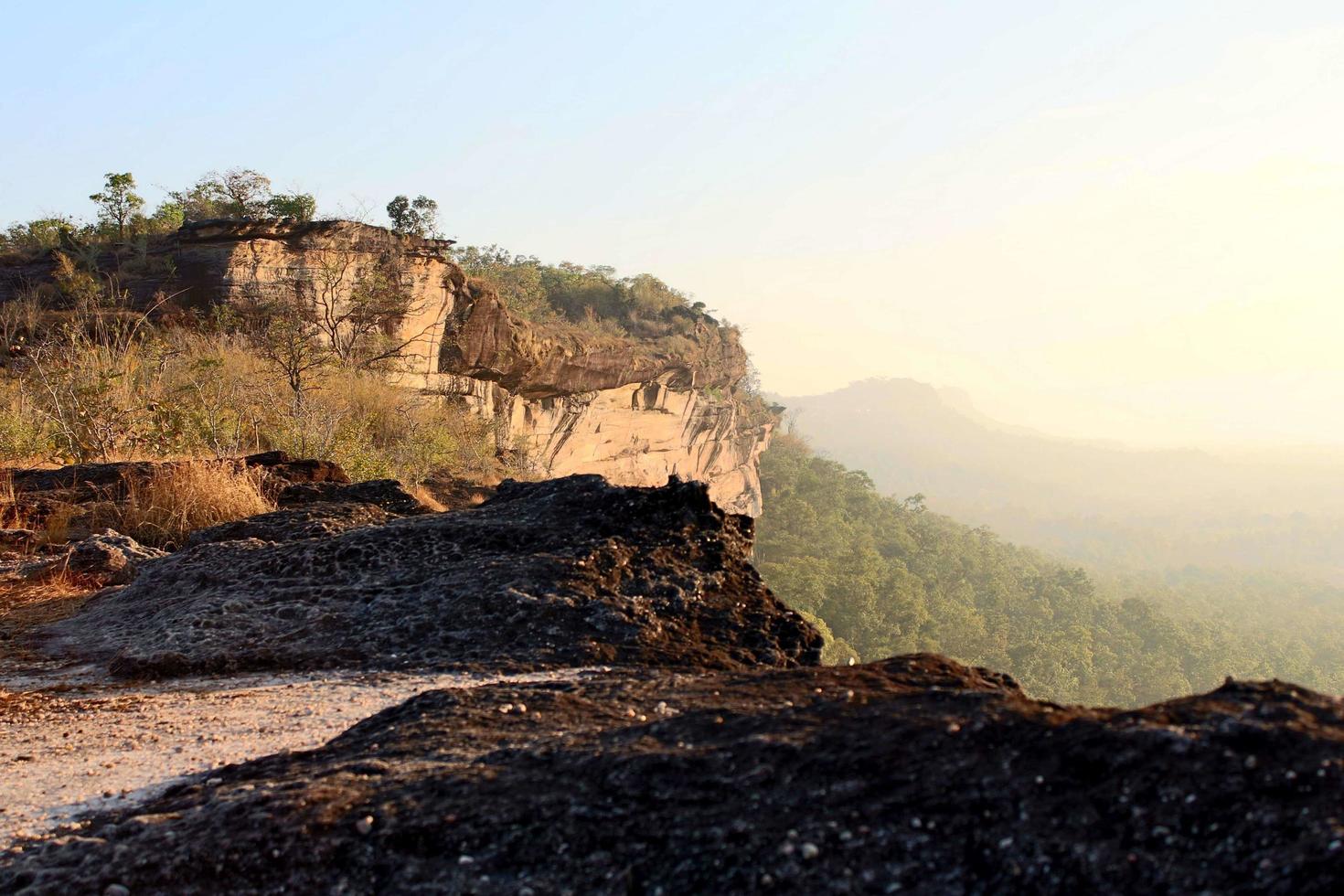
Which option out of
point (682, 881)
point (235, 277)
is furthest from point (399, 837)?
point (235, 277)

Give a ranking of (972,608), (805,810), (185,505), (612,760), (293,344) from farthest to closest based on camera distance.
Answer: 1. (972,608)
2. (293,344)
3. (185,505)
4. (612,760)
5. (805,810)

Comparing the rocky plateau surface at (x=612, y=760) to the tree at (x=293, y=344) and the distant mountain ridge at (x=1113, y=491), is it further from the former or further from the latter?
the distant mountain ridge at (x=1113, y=491)

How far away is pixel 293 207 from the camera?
16922 millimetres

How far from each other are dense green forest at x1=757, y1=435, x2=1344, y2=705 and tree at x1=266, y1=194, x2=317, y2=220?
1849 cm

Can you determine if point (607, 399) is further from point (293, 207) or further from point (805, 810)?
point (805, 810)

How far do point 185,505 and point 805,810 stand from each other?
5.42m

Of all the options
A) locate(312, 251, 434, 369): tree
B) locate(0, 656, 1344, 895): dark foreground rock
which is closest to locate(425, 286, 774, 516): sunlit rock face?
locate(312, 251, 434, 369): tree

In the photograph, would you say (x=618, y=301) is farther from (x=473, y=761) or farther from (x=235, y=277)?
(x=473, y=761)

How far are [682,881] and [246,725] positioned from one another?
6.04 ft

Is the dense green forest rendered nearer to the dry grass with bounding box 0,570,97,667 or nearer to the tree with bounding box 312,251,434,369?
the tree with bounding box 312,251,434,369

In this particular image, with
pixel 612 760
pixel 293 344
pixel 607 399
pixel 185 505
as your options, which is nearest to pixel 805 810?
pixel 612 760

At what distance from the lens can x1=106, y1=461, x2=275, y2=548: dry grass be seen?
580 centimetres

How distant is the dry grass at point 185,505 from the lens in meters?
5.80

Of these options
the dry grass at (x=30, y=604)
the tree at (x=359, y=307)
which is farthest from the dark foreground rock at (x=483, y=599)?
the tree at (x=359, y=307)
